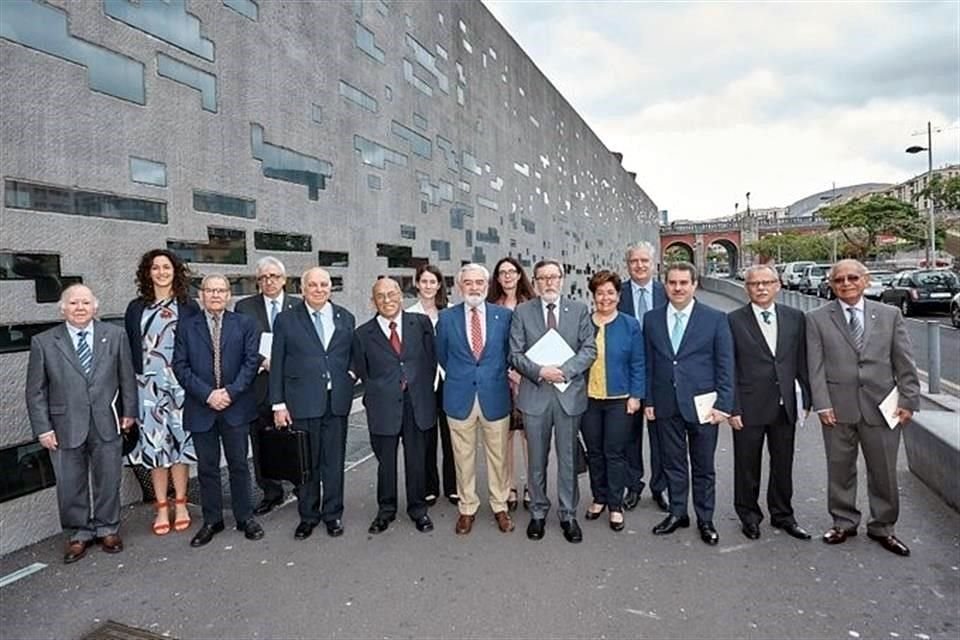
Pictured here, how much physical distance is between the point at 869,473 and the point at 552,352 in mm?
1858

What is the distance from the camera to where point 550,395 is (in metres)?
3.48

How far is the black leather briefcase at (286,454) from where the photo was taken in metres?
3.49

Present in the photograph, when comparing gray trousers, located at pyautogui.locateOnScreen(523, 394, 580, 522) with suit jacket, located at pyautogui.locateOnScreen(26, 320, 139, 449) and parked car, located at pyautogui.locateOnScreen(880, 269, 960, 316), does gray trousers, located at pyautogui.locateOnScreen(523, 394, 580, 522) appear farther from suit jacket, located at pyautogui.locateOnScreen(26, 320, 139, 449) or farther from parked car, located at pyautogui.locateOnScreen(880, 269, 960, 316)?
parked car, located at pyautogui.locateOnScreen(880, 269, 960, 316)

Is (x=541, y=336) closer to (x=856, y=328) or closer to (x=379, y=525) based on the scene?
(x=379, y=525)

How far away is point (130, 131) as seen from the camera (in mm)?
4004

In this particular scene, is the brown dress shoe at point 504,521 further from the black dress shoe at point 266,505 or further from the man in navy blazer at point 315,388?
the black dress shoe at point 266,505

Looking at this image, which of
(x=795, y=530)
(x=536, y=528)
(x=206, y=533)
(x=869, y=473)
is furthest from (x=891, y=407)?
(x=206, y=533)

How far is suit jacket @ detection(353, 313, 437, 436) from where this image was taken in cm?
360

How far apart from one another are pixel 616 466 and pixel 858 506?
161 centimetres

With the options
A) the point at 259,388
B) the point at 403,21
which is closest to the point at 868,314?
the point at 259,388

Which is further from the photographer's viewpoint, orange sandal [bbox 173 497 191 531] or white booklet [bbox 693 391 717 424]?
orange sandal [bbox 173 497 191 531]

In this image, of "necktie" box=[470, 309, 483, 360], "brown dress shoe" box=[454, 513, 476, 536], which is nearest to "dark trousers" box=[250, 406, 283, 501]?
"brown dress shoe" box=[454, 513, 476, 536]

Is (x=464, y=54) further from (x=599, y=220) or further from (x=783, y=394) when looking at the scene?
(x=599, y=220)

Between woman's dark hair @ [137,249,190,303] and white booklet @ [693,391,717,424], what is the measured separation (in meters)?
3.16
